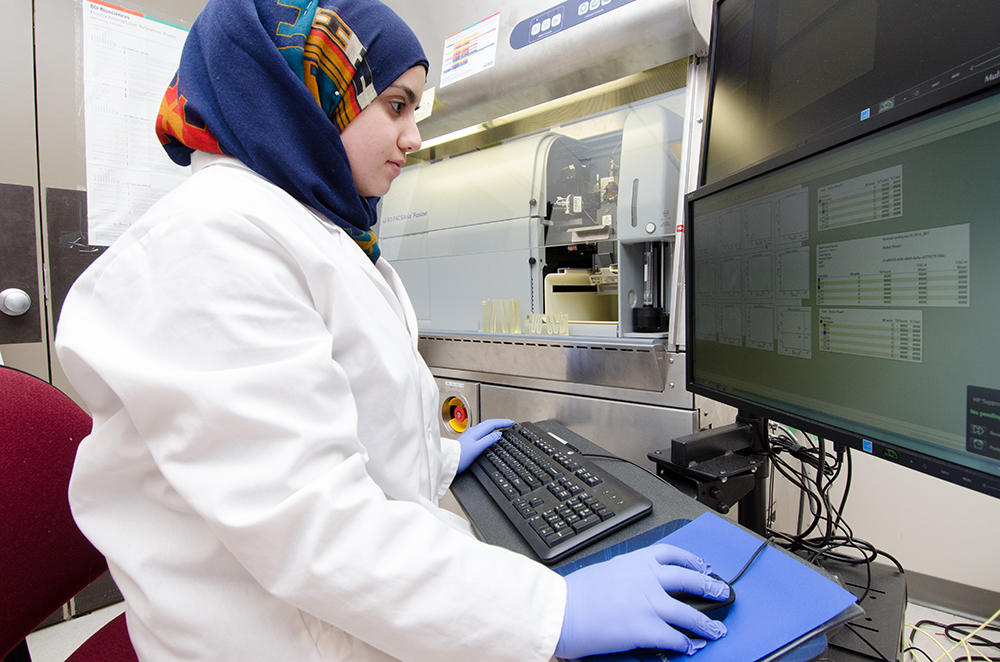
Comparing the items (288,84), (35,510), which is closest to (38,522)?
(35,510)

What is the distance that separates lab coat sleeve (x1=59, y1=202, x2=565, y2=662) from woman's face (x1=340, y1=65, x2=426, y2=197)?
26cm

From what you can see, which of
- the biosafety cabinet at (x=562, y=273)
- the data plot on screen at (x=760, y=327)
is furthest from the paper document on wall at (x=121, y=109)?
the data plot on screen at (x=760, y=327)

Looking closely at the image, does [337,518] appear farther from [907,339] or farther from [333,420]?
[907,339]

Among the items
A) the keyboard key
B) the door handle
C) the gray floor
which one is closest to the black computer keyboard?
the keyboard key

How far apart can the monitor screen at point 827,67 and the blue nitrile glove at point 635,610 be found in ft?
1.69

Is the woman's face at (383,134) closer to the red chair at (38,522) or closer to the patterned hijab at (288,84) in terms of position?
the patterned hijab at (288,84)

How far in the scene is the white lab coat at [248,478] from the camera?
1.42ft

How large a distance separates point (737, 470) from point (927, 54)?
69cm

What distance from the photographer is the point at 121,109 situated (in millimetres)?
1541

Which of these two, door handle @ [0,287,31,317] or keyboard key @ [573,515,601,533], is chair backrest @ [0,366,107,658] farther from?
door handle @ [0,287,31,317]

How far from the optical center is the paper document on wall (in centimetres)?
150

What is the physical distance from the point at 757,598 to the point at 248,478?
490 millimetres

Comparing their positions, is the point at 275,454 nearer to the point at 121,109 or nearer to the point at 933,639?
the point at 933,639

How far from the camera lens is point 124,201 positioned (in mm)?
1562
